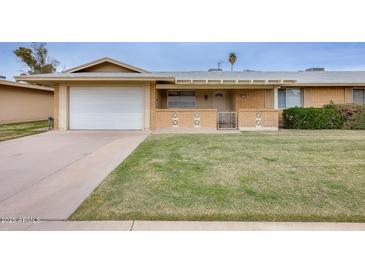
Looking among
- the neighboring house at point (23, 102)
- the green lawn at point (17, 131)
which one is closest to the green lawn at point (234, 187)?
the green lawn at point (17, 131)

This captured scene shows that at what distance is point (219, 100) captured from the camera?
18953 mm

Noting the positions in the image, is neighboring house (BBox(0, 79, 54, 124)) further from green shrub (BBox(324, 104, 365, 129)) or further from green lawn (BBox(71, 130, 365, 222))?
green shrub (BBox(324, 104, 365, 129))

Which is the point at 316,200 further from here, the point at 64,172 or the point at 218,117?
the point at 218,117

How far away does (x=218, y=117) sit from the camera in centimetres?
1609

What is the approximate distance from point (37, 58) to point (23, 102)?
2623 centimetres

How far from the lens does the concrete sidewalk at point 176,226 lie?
338cm

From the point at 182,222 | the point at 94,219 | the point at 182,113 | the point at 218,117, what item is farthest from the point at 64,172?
the point at 218,117

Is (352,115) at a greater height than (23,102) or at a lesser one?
lesser

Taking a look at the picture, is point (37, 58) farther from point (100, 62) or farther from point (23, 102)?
point (100, 62)

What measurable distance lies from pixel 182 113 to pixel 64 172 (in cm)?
980

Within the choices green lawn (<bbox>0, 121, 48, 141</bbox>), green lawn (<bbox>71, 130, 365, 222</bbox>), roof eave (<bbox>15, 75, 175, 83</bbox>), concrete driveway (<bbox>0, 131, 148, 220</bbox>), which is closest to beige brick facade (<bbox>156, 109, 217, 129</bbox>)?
roof eave (<bbox>15, 75, 175, 83</bbox>)

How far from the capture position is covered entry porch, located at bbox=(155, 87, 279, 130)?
603 inches

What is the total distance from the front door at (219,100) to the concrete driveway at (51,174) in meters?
10.2

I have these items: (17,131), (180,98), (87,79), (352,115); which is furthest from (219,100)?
(17,131)
